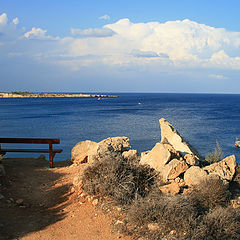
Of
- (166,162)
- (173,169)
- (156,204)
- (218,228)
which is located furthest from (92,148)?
(218,228)

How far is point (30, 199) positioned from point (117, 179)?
2.30m

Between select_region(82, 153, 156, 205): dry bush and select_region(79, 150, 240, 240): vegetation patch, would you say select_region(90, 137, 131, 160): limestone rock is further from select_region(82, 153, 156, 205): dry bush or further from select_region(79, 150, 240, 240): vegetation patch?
select_region(82, 153, 156, 205): dry bush

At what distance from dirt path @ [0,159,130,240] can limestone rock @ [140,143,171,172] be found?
7.28 feet

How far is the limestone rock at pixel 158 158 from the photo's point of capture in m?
7.72

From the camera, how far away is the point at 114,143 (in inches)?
391

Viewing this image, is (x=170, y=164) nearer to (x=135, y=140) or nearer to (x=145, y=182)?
(x=145, y=182)

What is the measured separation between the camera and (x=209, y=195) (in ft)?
20.7

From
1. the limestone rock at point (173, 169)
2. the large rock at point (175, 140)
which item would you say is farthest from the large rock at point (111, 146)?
the limestone rock at point (173, 169)

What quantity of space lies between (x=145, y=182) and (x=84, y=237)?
2.33m

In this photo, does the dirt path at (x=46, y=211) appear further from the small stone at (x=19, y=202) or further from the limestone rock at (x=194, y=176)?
the limestone rock at (x=194, y=176)

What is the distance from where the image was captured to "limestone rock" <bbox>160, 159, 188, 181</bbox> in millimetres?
7383

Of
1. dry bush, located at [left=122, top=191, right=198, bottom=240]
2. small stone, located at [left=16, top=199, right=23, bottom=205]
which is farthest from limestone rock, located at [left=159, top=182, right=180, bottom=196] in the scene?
small stone, located at [left=16, top=199, right=23, bottom=205]

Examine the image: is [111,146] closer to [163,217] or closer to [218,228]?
[163,217]

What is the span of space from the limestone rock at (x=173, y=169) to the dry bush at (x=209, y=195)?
35.3 inches
